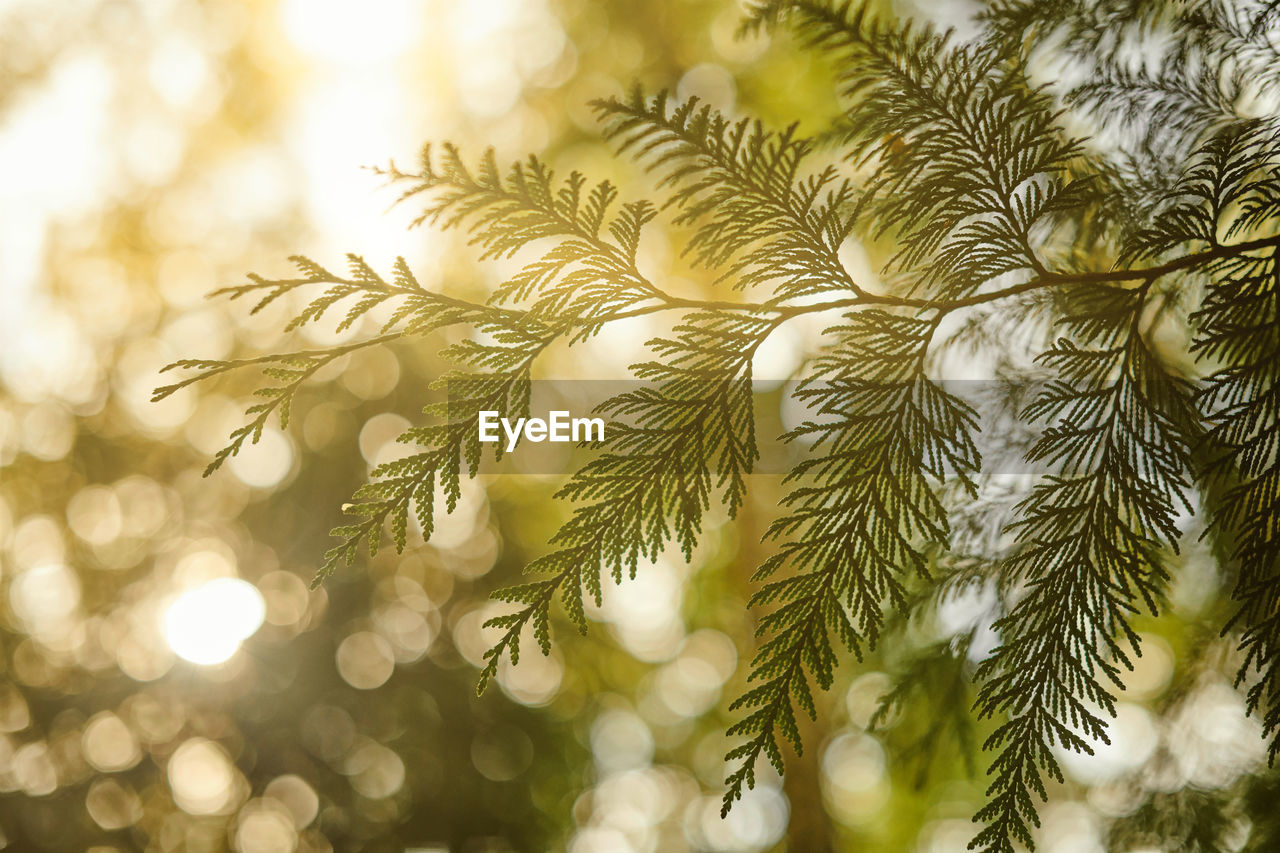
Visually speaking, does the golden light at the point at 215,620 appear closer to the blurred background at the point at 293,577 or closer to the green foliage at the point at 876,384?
the blurred background at the point at 293,577

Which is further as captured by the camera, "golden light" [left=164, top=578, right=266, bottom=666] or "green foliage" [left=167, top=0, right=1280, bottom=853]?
"golden light" [left=164, top=578, right=266, bottom=666]

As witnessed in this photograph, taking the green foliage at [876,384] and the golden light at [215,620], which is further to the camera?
the golden light at [215,620]

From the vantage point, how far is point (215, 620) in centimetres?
857

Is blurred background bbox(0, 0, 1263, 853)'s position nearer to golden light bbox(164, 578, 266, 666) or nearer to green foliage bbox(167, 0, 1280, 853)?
golden light bbox(164, 578, 266, 666)

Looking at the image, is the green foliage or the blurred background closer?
the green foliage

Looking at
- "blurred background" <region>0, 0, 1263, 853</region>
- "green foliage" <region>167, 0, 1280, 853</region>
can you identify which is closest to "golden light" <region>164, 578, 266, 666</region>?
"blurred background" <region>0, 0, 1263, 853</region>

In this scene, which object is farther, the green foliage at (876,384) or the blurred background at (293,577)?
the blurred background at (293,577)

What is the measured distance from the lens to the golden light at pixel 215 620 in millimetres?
8453

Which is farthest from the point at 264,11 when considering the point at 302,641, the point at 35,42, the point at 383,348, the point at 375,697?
the point at 375,697

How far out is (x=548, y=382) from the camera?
24.8 feet

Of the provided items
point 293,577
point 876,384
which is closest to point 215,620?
point 293,577

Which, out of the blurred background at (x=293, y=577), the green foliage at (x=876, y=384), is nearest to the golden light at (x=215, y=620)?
the blurred background at (x=293, y=577)

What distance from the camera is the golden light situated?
8453 mm

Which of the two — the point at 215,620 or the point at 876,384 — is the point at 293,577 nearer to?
the point at 215,620
